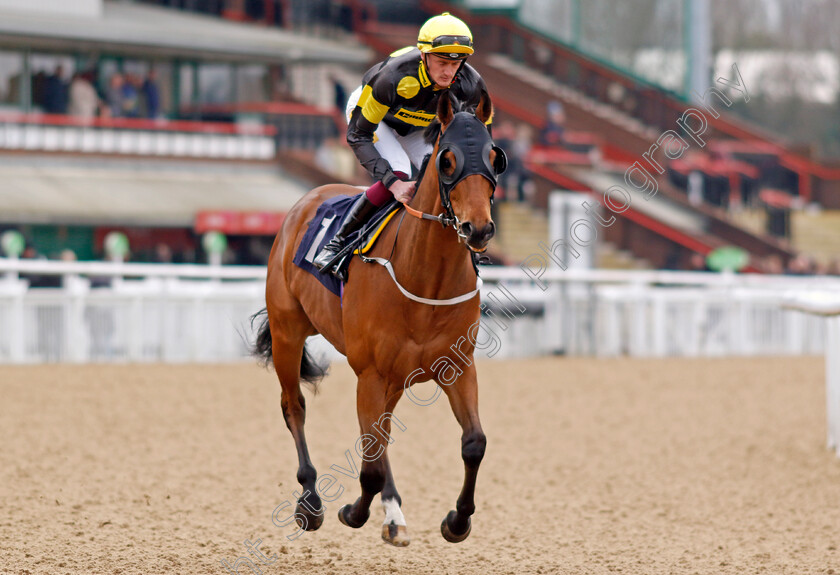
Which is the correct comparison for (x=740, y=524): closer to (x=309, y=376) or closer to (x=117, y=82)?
(x=309, y=376)

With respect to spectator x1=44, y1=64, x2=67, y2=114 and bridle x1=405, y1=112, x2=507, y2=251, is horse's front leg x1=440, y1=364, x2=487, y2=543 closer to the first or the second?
bridle x1=405, y1=112, x2=507, y2=251

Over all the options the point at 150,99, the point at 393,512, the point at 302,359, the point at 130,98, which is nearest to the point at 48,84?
the point at 130,98

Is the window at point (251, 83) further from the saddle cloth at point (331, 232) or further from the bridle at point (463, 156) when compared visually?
the bridle at point (463, 156)

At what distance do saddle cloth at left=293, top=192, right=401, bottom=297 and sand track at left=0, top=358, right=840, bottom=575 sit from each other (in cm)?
139

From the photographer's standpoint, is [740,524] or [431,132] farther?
[740,524]

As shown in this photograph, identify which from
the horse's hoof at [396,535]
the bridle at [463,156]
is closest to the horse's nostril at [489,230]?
the bridle at [463,156]

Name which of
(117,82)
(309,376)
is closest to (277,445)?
(309,376)

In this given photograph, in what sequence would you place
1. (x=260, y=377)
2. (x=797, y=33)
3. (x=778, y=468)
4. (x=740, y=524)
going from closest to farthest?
(x=740, y=524) → (x=778, y=468) → (x=260, y=377) → (x=797, y=33)

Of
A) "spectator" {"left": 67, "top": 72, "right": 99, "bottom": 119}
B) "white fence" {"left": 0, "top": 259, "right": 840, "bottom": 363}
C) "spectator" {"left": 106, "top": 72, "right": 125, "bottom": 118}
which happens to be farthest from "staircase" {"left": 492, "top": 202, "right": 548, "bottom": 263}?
"spectator" {"left": 67, "top": 72, "right": 99, "bottom": 119}

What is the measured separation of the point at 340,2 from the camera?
29.9 m

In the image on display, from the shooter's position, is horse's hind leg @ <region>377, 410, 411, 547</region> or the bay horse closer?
the bay horse

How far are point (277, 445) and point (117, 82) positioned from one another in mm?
15995

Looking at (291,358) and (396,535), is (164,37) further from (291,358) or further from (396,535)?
(396,535)

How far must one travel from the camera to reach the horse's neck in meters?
5.03
